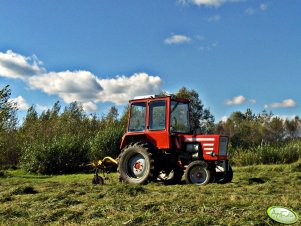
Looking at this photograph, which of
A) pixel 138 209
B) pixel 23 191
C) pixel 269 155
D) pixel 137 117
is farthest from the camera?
pixel 269 155

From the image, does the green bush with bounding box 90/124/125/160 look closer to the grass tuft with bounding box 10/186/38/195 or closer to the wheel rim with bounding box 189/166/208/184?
the wheel rim with bounding box 189/166/208/184

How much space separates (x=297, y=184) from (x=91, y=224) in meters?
6.54

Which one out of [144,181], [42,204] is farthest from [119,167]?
[42,204]

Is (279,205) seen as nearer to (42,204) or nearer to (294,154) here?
(42,204)

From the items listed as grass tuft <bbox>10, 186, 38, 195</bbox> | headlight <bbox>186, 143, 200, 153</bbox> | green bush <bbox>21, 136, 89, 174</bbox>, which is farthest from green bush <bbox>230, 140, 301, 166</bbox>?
grass tuft <bbox>10, 186, 38, 195</bbox>

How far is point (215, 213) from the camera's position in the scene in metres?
5.76

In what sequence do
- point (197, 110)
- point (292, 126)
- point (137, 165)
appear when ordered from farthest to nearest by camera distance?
point (292, 126), point (197, 110), point (137, 165)

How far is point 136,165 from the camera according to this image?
39.0 ft

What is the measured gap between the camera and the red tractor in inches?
440

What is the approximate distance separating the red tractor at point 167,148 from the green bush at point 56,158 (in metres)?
9.23

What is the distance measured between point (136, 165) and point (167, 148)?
108cm

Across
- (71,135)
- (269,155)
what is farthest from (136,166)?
(71,135)

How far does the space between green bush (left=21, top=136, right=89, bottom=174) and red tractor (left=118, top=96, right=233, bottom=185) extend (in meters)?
9.23

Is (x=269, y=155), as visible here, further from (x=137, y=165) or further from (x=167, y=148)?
(x=137, y=165)
